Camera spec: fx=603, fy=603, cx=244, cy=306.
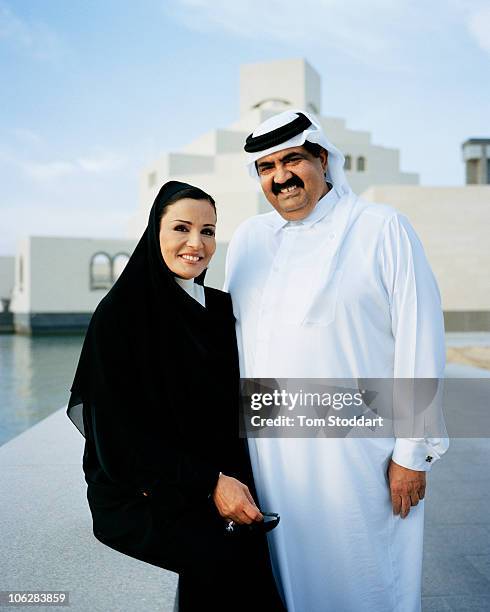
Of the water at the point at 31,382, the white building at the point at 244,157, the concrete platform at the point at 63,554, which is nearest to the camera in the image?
the concrete platform at the point at 63,554

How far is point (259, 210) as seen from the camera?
2359cm

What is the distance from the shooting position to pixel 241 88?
28656 millimetres

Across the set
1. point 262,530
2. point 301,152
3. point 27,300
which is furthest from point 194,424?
point 27,300

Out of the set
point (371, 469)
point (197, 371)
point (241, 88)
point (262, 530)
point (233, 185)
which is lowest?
point (262, 530)

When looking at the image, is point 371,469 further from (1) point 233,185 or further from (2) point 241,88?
(2) point 241,88

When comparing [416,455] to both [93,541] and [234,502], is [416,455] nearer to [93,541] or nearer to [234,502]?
[234,502]

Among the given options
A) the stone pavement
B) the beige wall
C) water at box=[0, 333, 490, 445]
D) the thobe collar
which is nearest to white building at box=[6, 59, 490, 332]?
the beige wall

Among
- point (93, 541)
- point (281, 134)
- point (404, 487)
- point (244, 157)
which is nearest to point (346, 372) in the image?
point (404, 487)

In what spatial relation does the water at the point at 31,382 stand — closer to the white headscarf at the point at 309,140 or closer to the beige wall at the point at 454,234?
the white headscarf at the point at 309,140

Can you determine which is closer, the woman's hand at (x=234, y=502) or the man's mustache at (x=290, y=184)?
the woman's hand at (x=234, y=502)

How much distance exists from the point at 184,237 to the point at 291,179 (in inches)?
16.0

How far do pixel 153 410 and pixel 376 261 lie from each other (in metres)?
0.76

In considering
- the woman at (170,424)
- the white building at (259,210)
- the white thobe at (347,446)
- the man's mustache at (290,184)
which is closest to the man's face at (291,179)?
the man's mustache at (290,184)

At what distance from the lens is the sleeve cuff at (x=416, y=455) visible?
1.68 metres
